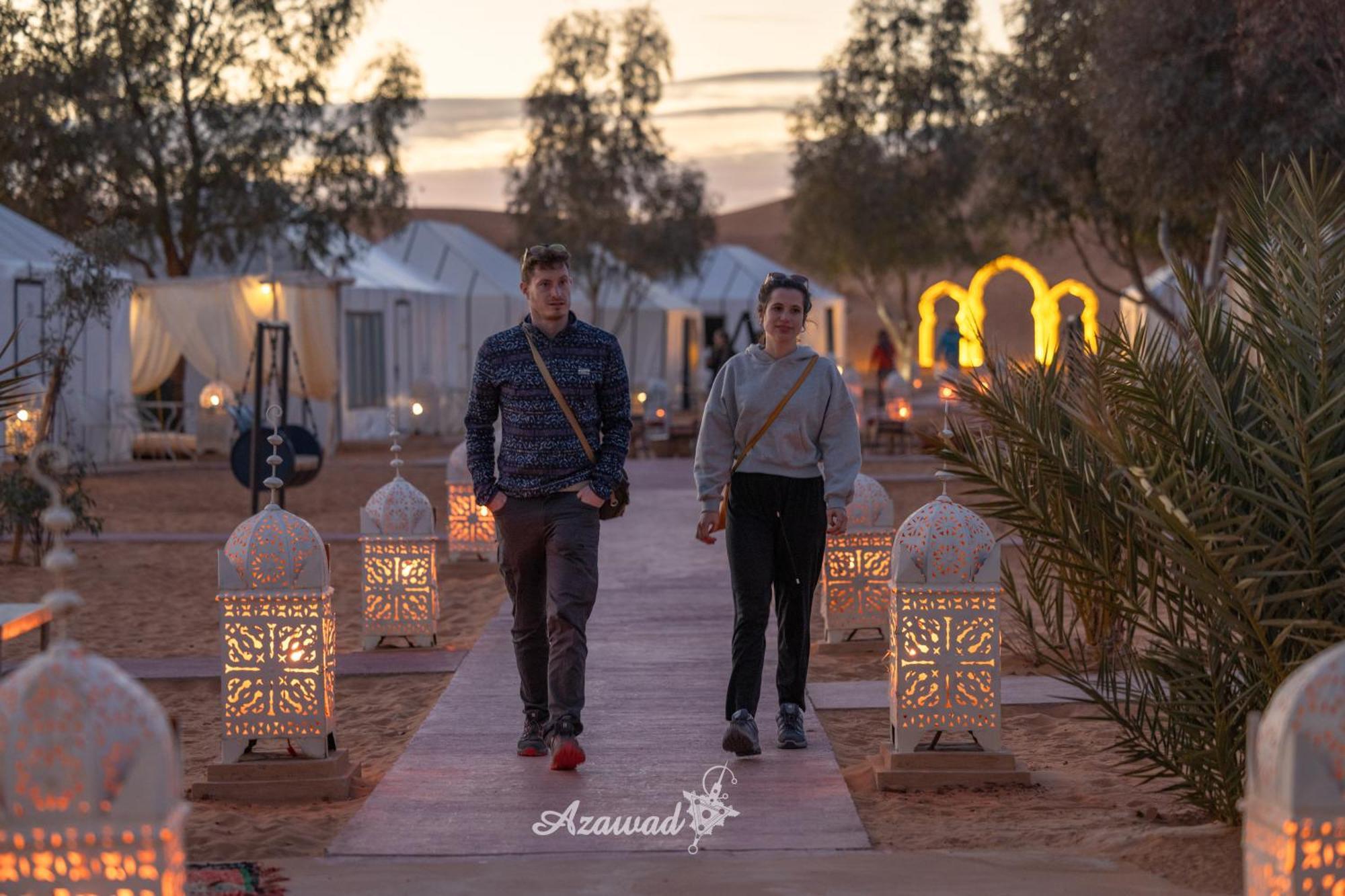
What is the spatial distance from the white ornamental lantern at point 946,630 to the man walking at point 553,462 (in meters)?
1.07

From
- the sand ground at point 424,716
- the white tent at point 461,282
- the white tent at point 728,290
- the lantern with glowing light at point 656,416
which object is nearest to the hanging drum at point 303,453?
the sand ground at point 424,716

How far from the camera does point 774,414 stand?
6488 millimetres

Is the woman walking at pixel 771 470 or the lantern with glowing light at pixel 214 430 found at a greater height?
the woman walking at pixel 771 470

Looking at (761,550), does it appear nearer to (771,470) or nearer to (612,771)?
(771,470)

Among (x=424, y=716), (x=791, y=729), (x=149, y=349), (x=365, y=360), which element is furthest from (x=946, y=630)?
(x=365, y=360)

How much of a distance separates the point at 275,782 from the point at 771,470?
1.99m

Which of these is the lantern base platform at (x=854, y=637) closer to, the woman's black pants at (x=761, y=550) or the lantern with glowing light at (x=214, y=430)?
the woman's black pants at (x=761, y=550)

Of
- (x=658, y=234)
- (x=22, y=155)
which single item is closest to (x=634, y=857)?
(x=22, y=155)

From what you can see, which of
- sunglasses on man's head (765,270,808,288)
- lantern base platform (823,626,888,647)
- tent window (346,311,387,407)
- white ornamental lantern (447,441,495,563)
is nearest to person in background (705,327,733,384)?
tent window (346,311,387,407)

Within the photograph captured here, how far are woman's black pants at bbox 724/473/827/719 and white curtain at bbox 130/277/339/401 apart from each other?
20.0 metres

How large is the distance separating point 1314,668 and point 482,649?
6.41 m

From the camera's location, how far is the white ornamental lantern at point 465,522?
1335 centimetres

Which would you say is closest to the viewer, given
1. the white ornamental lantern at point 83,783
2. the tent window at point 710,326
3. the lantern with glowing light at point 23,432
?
the white ornamental lantern at point 83,783

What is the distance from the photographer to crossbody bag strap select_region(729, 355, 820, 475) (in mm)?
6488
